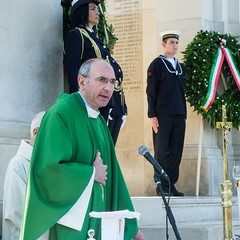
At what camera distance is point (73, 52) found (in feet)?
22.9

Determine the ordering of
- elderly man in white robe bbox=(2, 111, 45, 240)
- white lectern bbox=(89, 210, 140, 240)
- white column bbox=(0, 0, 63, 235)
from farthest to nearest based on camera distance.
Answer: white column bbox=(0, 0, 63, 235) → elderly man in white robe bbox=(2, 111, 45, 240) → white lectern bbox=(89, 210, 140, 240)

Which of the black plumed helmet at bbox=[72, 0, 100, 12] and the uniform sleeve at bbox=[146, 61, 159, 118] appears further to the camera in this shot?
the uniform sleeve at bbox=[146, 61, 159, 118]

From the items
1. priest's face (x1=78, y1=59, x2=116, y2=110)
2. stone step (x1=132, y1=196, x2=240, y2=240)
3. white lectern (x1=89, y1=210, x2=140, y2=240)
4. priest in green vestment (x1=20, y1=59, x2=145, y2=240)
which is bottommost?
stone step (x1=132, y1=196, x2=240, y2=240)

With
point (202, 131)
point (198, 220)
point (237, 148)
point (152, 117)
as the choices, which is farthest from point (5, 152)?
point (237, 148)

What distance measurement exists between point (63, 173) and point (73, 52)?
258cm

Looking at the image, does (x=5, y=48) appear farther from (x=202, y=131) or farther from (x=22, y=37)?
(x=202, y=131)

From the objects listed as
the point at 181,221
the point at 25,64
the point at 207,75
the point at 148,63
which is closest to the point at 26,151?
the point at 25,64

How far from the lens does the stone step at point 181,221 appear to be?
789 cm

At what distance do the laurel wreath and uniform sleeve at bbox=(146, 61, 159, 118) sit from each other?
103 centimetres

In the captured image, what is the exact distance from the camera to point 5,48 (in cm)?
651

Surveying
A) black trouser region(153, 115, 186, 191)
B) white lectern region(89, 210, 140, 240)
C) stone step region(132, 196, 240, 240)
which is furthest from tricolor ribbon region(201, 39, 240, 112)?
white lectern region(89, 210, 140, 240)

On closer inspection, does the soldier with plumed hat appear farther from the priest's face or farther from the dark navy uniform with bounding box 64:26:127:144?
the priest's face

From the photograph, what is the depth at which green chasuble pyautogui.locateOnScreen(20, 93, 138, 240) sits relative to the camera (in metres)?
4.59

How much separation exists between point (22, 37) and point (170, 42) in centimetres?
431
